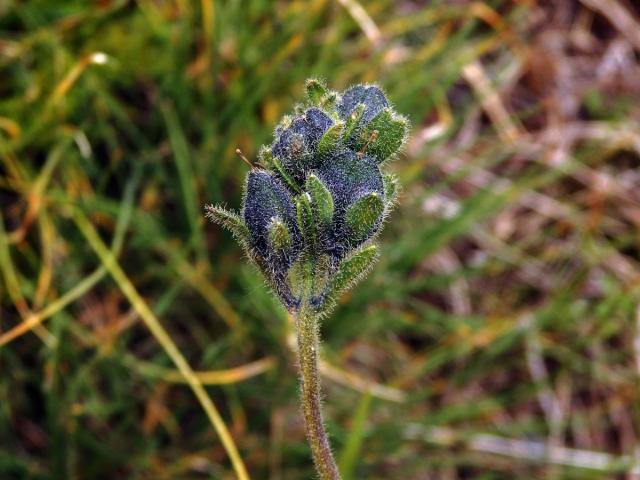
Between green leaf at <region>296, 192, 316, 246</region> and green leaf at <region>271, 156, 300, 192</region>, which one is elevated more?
green leaf at <region>271, 156, 300, 192</region>

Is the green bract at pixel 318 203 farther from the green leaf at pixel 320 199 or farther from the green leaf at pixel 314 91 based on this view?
the green leaf at pixel 314 91

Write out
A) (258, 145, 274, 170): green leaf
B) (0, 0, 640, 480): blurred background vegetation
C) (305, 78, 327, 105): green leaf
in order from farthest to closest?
(0, 0, 640, 480): blurred background vegetation, (305, 78, 327, 105): green leaf, (258, 145, 274, 170): green leaf

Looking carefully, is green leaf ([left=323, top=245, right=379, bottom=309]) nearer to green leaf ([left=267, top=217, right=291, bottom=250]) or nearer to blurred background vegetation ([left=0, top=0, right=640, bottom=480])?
green leaf ([left=267, top=217, right=291, bottom=250])

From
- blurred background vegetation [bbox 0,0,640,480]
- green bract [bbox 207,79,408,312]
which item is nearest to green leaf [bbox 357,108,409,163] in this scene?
green bract [bbox 207,79,408,312]

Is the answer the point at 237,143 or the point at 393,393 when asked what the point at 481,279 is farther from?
the point at 237,143

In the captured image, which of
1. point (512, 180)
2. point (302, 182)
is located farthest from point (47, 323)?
point (512, 180)

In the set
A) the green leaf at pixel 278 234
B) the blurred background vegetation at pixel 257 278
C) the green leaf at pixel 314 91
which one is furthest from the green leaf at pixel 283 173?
the blurred background vegetation at pixel 257 278
